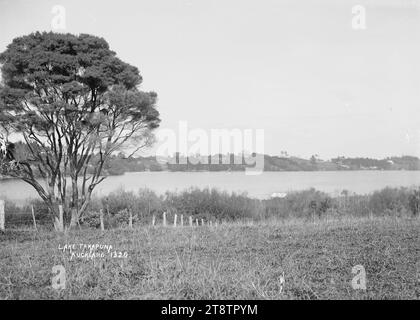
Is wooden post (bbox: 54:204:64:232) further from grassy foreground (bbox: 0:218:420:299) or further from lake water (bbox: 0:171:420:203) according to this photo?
grassy foreground (bbox: 0:218:420:299)

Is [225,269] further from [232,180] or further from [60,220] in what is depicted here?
[60,220]

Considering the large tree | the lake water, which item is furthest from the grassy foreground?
the large tree

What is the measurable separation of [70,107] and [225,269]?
5778 mm

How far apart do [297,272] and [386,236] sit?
2.17 meters

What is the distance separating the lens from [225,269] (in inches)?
164

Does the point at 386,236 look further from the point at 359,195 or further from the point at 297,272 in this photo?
the point at 359,195

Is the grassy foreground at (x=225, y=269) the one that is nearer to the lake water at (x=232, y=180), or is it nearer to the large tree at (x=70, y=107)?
the lake water at (x=232, y=180)

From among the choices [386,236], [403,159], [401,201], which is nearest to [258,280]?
[386,236]

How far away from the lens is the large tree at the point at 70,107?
29.5ft

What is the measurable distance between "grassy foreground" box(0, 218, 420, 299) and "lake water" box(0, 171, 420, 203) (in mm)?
1864

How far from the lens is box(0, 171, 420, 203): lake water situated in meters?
7.58

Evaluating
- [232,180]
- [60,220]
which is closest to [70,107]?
[60,220]

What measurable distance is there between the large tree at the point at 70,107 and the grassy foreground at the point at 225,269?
3.82 meters
